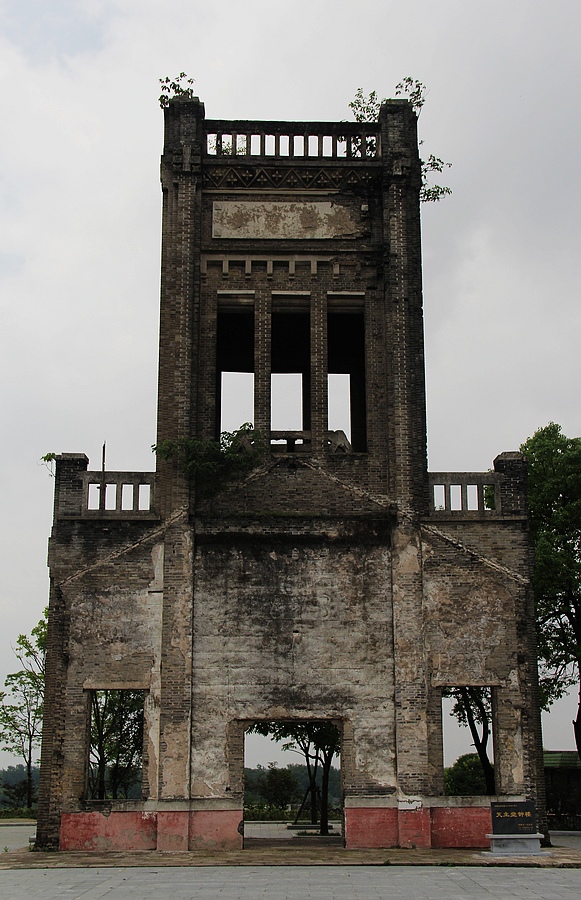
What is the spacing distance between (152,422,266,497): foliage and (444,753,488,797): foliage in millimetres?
19047

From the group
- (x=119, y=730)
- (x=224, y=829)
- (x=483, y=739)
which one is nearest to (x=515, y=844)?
(x=224, y=829)

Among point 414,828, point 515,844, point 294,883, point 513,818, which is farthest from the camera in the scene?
point 414,828

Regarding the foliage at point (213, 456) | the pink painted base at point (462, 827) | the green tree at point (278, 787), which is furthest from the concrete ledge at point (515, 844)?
the green tree at point (278, 787)

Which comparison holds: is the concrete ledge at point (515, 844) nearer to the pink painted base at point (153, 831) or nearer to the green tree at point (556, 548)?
the pink painted base at point (153, 831)

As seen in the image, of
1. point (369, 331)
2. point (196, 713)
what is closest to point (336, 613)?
point (196, 713)

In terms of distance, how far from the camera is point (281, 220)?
21.5m

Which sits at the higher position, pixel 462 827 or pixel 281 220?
pixel 281 220

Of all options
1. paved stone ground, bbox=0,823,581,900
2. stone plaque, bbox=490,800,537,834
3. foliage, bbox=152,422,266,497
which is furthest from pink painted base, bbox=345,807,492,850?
foliage, bbox=152,422,266,497

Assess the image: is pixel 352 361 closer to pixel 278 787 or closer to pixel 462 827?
pixel 462 827

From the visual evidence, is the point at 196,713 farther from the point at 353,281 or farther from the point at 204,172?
the point at 204,172

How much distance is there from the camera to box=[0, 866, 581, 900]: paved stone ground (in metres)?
12.5

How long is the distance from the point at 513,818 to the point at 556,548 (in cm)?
1164

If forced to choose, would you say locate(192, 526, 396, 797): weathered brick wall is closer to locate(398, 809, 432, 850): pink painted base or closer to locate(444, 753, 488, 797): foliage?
locate(398, 809, 432, 850): pink painted base

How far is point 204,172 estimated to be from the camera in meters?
21.6
